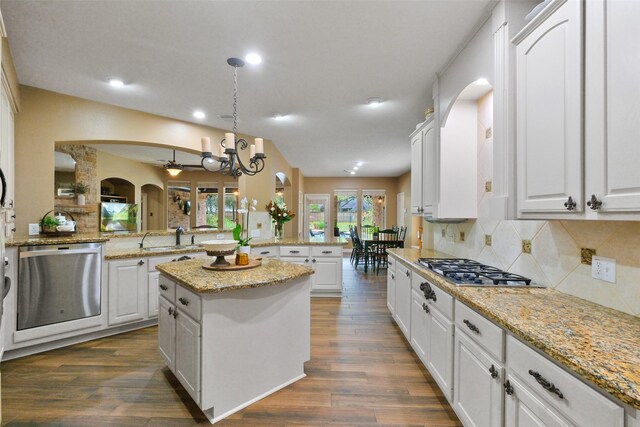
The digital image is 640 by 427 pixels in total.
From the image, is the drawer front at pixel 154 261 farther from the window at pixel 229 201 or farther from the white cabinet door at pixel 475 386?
the window at pixel 229 201

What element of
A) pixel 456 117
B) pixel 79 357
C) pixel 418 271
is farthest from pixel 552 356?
pixel 79 357

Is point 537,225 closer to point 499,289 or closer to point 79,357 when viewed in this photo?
point 499,289

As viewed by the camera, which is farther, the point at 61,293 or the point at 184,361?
the point at 61,293

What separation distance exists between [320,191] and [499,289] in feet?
28.2

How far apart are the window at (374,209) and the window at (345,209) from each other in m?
0.30

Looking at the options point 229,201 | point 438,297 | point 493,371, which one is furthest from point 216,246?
point 229,201

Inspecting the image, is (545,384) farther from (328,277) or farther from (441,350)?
(328,277)

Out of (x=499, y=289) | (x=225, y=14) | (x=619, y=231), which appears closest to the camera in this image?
(x=619, y=231)

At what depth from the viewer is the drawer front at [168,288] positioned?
6.71 ft

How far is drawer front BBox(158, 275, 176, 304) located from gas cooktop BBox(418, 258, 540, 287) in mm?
1882

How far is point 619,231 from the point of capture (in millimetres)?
1296

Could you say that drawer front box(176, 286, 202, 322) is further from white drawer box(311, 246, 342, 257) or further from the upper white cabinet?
white drawer box(311, 246, 342, 257)

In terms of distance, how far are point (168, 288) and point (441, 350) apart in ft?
6.42

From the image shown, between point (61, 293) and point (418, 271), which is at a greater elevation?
point (418, 271)
